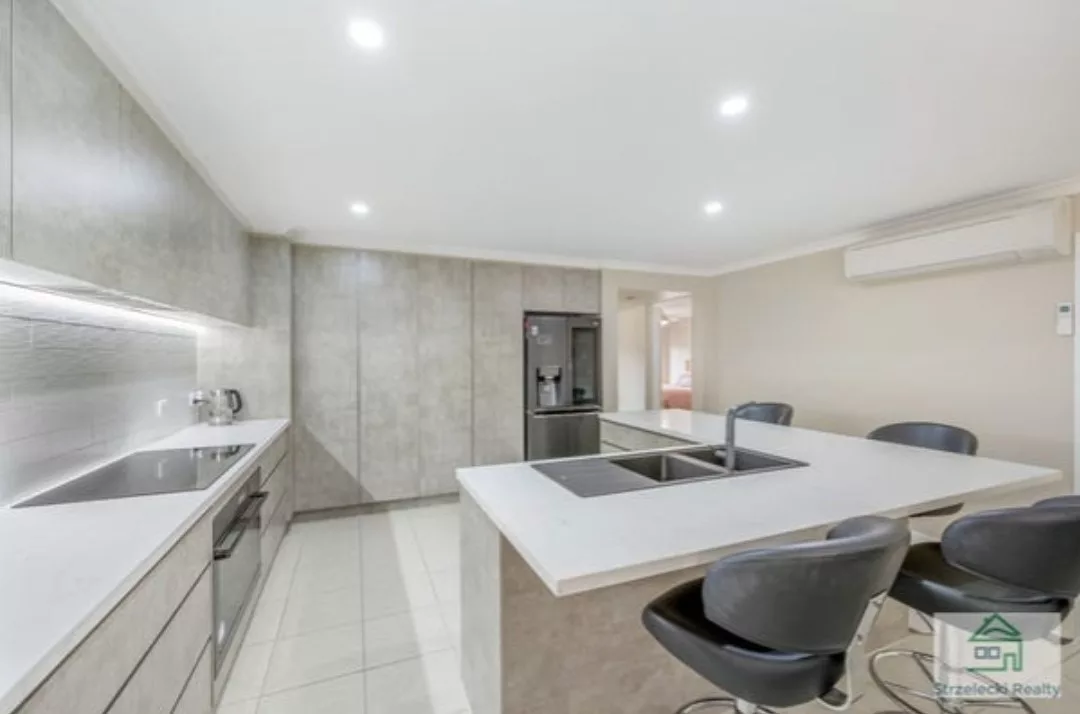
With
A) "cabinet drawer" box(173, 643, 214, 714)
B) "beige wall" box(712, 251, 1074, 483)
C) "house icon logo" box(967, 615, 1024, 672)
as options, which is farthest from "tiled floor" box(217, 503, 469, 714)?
"beige wall" box(712, 251, 1074, 483)

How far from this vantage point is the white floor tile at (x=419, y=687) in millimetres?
1737

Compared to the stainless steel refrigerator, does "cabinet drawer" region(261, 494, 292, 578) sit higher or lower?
lower

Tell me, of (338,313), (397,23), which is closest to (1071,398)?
(397,23)

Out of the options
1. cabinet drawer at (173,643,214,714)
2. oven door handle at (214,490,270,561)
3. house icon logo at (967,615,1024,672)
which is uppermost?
oven door handle at (214,490,270,561)

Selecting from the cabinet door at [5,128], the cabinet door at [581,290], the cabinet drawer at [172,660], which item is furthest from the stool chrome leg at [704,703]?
the cabinet door at [581,290]

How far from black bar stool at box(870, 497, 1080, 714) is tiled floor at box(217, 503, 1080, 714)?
620mm

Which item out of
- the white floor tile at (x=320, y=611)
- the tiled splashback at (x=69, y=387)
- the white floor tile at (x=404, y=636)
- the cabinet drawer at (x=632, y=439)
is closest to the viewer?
the tiled splashback at (x=69, y=387)

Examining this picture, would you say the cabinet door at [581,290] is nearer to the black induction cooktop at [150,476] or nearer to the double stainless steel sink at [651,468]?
the double stainless steel sink at [651,468]

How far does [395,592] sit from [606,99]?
9.15 feet

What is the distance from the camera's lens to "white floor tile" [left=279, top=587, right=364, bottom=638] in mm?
2264

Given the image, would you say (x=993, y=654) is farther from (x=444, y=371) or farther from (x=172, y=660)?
(x=444, y=371)

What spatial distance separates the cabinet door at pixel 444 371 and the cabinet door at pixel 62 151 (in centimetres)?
266

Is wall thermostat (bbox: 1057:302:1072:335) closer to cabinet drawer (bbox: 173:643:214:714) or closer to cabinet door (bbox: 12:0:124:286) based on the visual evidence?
cabinet drawer (bbox: 173:643:214:714)

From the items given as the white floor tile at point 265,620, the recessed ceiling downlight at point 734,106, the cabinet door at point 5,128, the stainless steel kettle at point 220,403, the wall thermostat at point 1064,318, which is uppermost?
the recessed ceiling downlight at point 734,106
